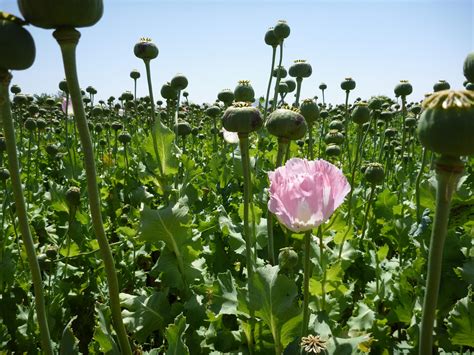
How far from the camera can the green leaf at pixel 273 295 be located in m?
1.34

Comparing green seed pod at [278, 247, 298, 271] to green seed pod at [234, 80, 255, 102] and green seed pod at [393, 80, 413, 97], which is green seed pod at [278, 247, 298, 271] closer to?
green seed pod at [234, 80, 255, 102]

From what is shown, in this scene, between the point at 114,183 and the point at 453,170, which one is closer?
the point at 453,170

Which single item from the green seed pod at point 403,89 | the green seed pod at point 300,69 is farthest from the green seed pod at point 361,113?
the green seed pod at point 403,89

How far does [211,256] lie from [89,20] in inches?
65.1

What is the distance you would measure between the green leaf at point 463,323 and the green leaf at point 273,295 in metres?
0.49

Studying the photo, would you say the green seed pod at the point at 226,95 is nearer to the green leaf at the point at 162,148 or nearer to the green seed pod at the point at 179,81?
the green seed pod at the point at 179,81

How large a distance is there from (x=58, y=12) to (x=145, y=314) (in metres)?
1.28

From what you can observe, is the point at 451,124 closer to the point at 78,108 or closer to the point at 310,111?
the point at 78,108

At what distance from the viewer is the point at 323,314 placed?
60.1 inches

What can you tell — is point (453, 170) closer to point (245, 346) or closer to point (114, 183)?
point (245, 346)

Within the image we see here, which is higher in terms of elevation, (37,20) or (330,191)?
(37,20)

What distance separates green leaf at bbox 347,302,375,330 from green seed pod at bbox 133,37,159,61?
159 centimetres

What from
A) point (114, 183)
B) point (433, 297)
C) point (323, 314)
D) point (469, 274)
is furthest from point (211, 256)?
point (114, 183)

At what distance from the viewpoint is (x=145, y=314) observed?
1756mm
